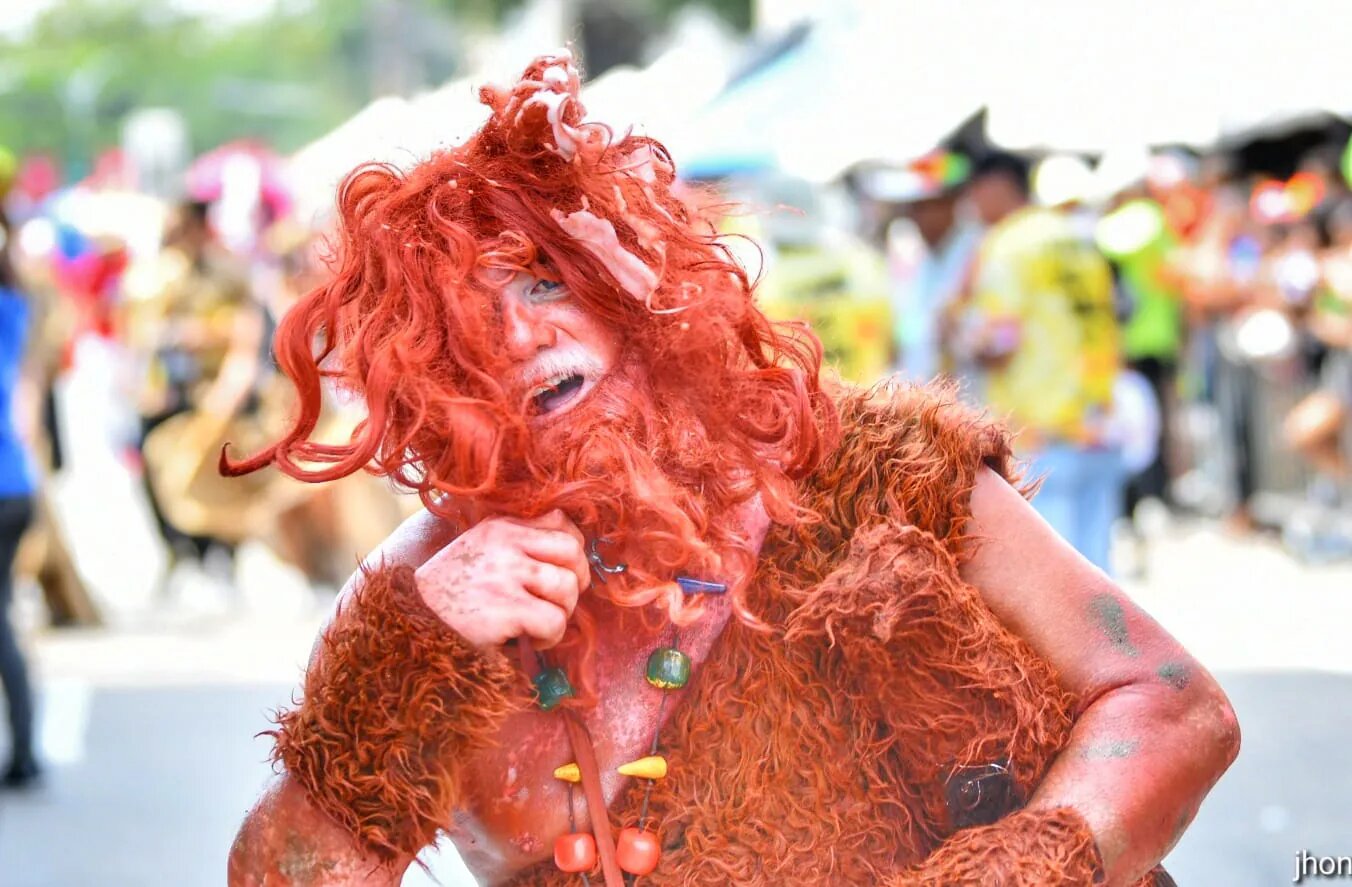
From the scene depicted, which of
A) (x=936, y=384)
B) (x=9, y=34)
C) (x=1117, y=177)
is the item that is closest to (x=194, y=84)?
(x=9, y=34)

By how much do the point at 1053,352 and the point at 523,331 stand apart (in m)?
4.02

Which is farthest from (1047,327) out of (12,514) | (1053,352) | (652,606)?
(652,606)

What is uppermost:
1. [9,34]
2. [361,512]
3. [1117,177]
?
[1117,177]

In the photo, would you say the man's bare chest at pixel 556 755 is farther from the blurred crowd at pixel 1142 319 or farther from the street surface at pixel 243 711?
the blurred crowd at pixel 1142 319

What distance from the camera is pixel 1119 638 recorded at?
1633 millimetres

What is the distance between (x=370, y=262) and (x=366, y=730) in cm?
42

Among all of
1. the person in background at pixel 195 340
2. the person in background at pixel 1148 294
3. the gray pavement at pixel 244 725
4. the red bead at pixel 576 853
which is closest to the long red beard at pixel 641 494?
the red bead at pixel 576 853

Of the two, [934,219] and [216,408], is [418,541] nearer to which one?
[934,219]

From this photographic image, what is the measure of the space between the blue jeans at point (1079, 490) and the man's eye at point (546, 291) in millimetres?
3889

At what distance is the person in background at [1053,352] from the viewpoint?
5.37m

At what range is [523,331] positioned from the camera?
5.12 feet

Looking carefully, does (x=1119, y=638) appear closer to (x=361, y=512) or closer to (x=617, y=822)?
(x=617, y=822)

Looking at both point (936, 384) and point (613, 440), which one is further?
point (936, 384)

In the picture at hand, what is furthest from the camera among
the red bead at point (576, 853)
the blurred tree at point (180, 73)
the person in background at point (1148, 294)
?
the blurred tree at point (180, 73)
